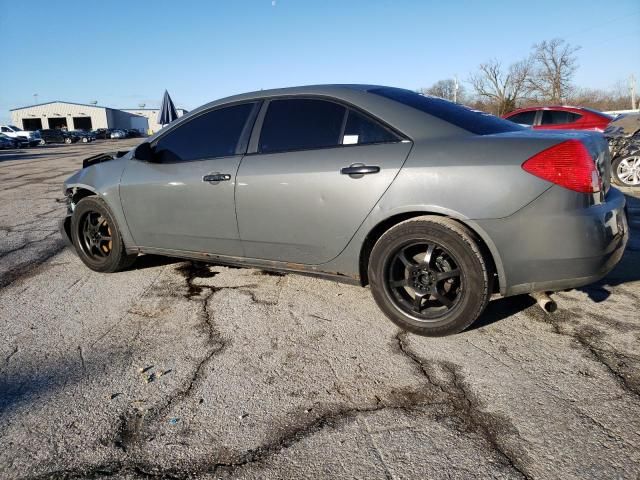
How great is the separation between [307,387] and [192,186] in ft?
6.30

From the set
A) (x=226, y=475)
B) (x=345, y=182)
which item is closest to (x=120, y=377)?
(x=226, y=475)

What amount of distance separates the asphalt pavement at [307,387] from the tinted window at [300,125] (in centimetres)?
120

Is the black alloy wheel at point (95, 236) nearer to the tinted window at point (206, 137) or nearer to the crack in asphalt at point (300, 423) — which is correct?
the tinted window at point (206, 137)

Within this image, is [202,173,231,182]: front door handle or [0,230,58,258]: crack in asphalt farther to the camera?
[0,230,58,258]: crack in asphalt

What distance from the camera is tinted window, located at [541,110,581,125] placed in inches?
409

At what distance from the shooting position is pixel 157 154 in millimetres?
3861

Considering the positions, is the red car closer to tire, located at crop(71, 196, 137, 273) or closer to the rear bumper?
the rear bumper

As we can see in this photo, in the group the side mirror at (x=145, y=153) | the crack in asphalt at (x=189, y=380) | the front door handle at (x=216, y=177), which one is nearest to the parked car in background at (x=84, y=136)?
the side mirror at (x=145, y=153)

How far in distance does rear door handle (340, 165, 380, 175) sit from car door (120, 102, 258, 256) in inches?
36.5

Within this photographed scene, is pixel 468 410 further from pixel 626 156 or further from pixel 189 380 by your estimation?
pixel 626 156

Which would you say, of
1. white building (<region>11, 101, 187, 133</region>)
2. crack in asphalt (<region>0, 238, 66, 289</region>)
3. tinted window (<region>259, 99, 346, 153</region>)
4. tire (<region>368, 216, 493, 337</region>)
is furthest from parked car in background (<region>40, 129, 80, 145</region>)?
tire (<region>368, 216, 493, 337</region>)

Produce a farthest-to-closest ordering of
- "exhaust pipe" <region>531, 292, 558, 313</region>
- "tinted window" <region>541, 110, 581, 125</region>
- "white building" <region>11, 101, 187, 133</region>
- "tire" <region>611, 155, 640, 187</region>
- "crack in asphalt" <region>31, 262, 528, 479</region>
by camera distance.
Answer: "white building" <region>11, 101, 187, 133</region>, "tinted window" <region>541, 110, 581, 125</region>, "tire" <region>611, 155, 640, 187</region>, "exhaust pipe" <region>531, 292, 558, 313</region>, "crack in asphalt" <region>31, 262, 528, 479</region>

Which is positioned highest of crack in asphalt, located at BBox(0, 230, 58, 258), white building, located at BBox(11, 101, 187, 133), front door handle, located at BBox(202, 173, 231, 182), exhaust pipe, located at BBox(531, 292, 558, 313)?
white building, located at BBox(11, 101, 187, 133)

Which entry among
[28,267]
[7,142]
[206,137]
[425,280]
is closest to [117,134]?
[7,142]
